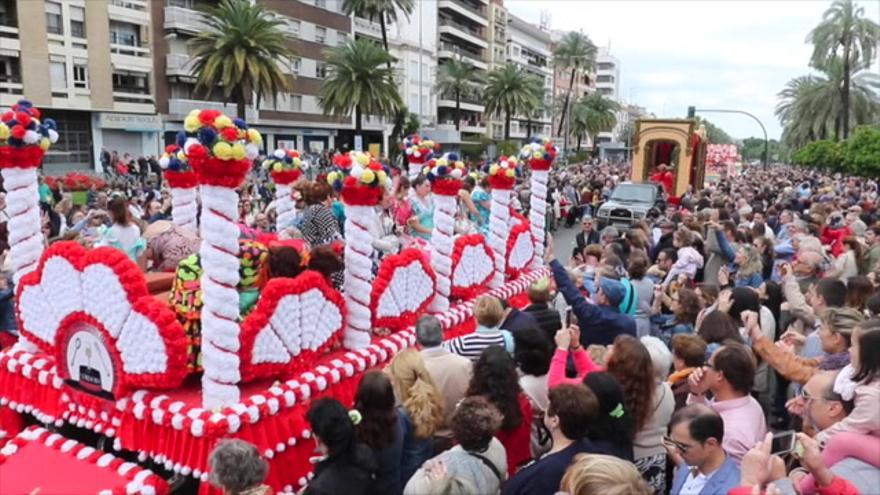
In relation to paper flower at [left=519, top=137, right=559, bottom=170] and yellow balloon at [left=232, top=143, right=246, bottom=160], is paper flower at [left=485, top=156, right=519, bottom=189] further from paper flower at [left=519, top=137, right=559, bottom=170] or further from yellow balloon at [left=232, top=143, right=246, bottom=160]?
yellow balloon at [left=232, top=143, right=246, bottom=160]

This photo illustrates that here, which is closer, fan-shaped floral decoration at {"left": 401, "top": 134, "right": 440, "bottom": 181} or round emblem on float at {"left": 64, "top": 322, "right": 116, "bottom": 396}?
round emblem on float at {"left": 64, "top": 322, "right": 116, "bottom": 396}

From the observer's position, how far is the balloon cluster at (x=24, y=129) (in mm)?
5941

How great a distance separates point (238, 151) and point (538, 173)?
620cm

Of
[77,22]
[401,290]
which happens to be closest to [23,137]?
[401,290]

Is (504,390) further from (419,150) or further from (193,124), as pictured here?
(419,150)

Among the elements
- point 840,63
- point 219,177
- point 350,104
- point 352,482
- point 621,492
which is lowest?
point 352,482

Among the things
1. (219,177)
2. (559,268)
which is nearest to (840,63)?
(559,268)

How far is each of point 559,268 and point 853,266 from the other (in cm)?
459

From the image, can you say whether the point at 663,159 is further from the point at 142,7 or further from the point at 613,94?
the point at 613,94

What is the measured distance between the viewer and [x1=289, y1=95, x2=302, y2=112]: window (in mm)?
42438

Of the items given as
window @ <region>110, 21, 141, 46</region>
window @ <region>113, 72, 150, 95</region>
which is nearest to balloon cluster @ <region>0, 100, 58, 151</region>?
window @ <region>110, 21, 141, 46</region>

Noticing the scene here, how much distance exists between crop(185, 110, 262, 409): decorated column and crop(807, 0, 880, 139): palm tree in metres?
44.3

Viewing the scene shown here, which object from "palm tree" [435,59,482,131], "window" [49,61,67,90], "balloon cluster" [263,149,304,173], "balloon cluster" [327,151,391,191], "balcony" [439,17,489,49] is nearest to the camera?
"balloon cluster" [327,151,391,191]

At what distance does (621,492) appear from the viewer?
272cm
